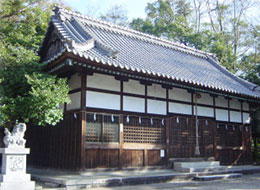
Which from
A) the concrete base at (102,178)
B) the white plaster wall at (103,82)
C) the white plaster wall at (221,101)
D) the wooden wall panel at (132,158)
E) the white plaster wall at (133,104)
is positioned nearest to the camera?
the concrete base at (102,178)

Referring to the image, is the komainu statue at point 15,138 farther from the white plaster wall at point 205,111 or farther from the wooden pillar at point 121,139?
the white plaster wall at point 205,111

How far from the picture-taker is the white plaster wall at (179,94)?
43.2 feet

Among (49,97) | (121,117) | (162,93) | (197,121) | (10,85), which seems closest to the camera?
(49,97)

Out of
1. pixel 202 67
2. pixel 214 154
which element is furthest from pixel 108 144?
pixel 202 67

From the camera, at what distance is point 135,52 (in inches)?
528

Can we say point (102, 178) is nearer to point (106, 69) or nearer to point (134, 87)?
point (106, 69)

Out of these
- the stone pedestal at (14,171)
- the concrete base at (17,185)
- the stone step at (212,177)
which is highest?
the stone pedestal at (14,171)

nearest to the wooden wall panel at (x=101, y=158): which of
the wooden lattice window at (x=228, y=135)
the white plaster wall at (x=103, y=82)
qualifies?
the white plaster wall at (x=103, y=82)

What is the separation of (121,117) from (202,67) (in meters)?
7.51

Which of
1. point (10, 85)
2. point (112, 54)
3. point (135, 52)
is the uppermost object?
point (135, 52)

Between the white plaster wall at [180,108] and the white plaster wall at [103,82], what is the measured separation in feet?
9.74

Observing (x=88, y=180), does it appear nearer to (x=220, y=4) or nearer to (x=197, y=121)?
(x=197, y=121)

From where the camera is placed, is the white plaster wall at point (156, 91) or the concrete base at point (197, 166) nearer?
the concrete base at point (197, 166)

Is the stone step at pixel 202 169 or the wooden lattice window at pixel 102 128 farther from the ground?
the wooden lattice window at pixel 102 128
